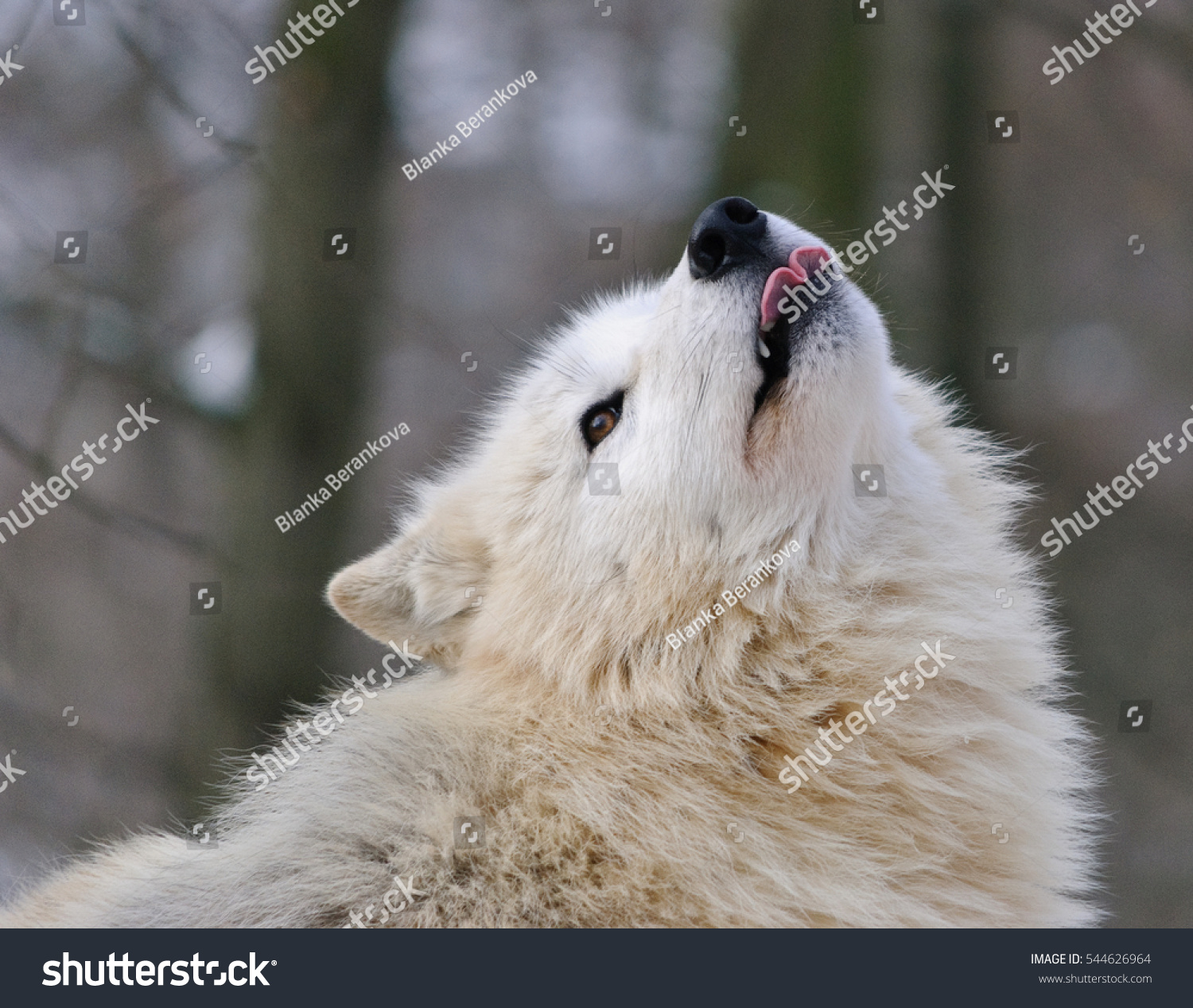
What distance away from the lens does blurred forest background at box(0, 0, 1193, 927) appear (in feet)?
19.9

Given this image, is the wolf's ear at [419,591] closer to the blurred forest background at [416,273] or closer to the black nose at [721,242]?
the black nose at [721,242]

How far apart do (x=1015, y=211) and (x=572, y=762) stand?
19.9 feet

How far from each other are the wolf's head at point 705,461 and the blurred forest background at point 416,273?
2069mm

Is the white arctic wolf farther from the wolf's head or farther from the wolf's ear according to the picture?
the wolf's ear

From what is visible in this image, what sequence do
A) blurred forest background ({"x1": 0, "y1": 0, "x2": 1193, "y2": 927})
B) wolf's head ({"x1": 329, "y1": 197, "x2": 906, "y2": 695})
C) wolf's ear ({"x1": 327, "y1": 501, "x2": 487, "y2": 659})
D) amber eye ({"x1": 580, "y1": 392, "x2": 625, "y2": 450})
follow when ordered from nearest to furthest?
wolf's head ({"x1": 329, "y1": 197, "x2": 906, "y2": 695}), amber eye ({"x1": 580, "y1": 392, "x2": 625, "y2": 450}), wolf's ear ({"x1": 327, "y1": 501, "x2": 487, "y2": 659}), blurred forest background ({"x1": 0, "y1": 0, "x2": 1193, "y2": 927})

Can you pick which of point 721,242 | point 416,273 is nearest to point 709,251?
point 721,242

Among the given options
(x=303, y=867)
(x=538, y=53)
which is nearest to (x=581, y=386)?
(x=303, y=867)

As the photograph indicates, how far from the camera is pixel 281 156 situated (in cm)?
609

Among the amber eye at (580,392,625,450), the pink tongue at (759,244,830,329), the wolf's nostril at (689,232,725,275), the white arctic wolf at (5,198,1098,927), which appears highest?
the wolf's nostril at (689,232,725,275)

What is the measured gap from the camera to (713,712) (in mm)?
3074

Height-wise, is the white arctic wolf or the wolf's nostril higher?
the wolf's nostril

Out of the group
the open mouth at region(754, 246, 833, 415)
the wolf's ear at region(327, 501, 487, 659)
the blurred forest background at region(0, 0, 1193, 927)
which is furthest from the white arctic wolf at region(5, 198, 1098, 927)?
the blurred forest background at region(0, 0, 1193, 927)

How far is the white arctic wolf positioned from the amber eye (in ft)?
0.04

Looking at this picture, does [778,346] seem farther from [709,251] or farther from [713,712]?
[713,712]
